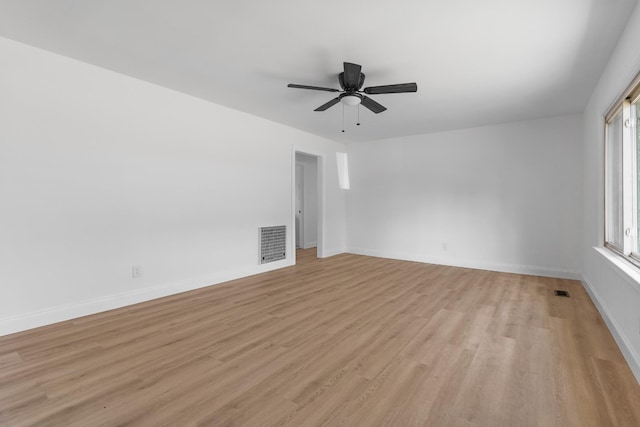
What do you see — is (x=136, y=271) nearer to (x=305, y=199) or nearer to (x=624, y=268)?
(x=624, y=268)

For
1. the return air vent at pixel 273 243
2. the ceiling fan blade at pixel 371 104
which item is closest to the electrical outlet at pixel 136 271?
the return air vent at pixel 273 243

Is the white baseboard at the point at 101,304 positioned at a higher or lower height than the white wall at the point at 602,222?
lower

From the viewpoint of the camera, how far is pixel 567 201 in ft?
14.8

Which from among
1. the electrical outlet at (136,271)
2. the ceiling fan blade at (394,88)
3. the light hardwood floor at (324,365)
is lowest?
the light hardwood floor at (324,365)

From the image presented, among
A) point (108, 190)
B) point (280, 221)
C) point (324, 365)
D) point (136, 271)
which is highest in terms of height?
point (108, 190)

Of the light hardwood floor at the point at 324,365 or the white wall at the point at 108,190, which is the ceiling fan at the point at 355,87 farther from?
the light hardwood floor at the point at 324,365

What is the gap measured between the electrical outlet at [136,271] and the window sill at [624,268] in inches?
168

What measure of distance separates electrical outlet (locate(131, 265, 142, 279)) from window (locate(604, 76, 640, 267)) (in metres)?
4.53

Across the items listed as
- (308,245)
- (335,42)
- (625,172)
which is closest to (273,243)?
(308,245)

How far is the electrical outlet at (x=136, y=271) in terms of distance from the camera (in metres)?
3.31

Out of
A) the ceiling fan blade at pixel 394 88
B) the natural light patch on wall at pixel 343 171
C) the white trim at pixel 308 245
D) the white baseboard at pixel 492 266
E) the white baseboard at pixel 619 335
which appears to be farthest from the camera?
the white trim at pixel 308 245

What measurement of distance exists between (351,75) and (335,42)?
34cm

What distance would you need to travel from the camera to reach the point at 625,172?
2.64 metres

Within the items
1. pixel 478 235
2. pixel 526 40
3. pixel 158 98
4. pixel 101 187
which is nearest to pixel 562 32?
pixel 526 40
